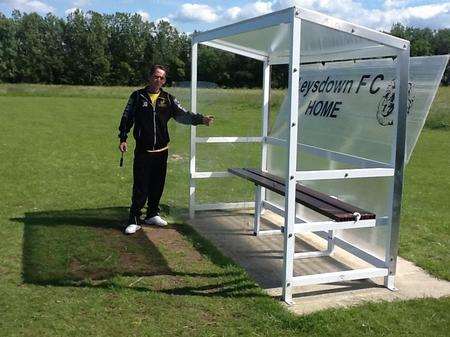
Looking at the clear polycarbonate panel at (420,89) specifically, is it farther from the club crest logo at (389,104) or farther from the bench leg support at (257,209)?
the bench leg support at (257,209)

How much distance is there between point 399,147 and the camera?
16.1ft

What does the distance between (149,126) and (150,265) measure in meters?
1.72

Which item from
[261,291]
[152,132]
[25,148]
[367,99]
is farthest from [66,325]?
[25,148]

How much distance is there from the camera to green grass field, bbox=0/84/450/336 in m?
4.14

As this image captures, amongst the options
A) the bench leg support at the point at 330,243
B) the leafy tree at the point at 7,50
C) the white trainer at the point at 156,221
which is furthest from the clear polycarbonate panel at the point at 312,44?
the leafy tree at the point at 7,50

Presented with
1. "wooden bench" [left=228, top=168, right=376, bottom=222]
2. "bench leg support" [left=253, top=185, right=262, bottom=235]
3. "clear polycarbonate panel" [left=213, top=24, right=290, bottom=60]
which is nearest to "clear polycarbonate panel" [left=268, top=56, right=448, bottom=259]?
"wooden bench" [left=228, top=168, right=376, bottom=222]

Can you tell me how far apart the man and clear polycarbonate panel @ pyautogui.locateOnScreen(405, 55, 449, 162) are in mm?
2414

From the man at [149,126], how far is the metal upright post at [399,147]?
238cm

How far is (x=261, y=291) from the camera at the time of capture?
4809 millimetres

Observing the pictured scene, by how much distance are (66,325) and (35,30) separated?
8848 cm

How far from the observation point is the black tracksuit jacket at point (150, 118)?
631cm

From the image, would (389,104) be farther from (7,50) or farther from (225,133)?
(7,50)

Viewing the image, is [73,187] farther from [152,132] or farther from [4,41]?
[4,41]

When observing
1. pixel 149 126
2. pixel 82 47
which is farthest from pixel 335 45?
pixel 82 47
